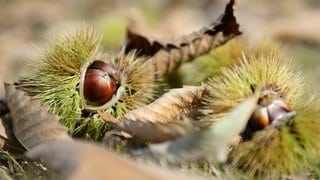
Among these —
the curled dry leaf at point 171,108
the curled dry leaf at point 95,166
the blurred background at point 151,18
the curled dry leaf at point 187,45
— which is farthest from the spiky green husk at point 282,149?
the blurred background at point 151,18

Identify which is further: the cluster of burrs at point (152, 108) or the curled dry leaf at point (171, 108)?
the curled dry leaf at point (171, 108)

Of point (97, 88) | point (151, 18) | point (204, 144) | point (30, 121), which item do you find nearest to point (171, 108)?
point (97, 88)

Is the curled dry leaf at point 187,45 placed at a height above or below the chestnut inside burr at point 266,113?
above

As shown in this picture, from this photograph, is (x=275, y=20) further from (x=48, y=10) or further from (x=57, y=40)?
(x=57, y=40)

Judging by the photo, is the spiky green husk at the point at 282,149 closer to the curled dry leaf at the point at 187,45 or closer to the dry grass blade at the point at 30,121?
the dry grass blade at the point at 30,121

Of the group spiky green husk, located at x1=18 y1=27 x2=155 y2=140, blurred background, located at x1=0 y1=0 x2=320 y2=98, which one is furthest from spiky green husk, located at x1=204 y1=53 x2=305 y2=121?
blurred background, located at x1=0 y1=0 x2=320 y2=98

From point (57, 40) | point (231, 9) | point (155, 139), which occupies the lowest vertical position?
point (155, 139)

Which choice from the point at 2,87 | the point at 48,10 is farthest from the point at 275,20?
the point at 2,87
